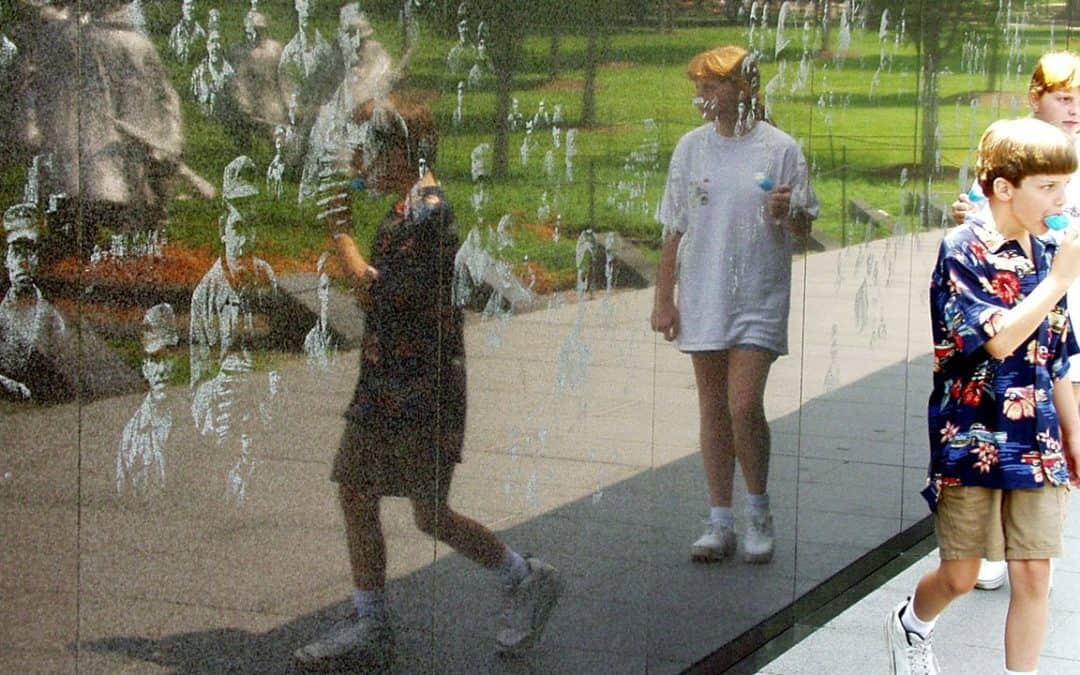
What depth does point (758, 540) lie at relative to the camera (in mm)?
5664

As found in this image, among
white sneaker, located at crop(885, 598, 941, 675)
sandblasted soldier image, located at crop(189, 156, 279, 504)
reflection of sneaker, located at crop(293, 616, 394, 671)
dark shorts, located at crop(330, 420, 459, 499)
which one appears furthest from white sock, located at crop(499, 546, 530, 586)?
white sneaker, located at crop(885, 598, 941, 675)

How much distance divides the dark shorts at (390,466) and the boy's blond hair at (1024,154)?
1.99m

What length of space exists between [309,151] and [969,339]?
7.19ft

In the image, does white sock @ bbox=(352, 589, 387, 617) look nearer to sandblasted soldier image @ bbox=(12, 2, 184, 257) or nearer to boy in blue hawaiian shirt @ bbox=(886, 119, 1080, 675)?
sandblasted soldier image @ bbox=(12, 2, 184, 257)

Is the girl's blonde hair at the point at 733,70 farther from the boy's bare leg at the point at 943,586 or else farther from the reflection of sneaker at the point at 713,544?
the boy's bare leg at the point at 943,586

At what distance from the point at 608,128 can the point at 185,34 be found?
1.70 m

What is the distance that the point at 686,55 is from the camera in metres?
4.92

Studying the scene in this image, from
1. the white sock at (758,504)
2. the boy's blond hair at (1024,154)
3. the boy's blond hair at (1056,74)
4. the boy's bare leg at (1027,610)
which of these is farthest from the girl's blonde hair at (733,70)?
the boy's bare leg at (1027,610)

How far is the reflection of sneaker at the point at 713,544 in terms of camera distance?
5203 millimetres

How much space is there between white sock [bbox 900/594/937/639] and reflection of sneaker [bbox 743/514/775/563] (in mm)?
590

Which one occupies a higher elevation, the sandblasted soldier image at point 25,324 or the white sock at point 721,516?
the sandblasted soldier image at point 25,324

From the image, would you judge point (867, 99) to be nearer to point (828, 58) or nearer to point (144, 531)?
point (828, 58)

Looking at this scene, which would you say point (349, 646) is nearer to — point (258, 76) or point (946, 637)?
point (258, 76)

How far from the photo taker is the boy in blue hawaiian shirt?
471 cm
